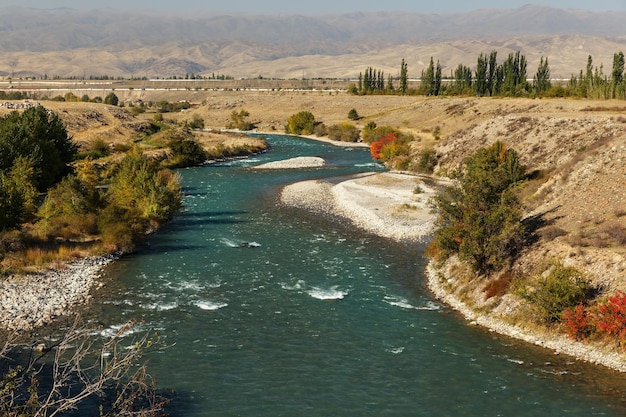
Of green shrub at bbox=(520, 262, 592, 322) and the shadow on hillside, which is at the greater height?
the shadow on hillside

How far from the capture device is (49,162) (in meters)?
67.4

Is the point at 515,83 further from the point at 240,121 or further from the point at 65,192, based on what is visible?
the point at 65,192

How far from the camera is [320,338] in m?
33.0

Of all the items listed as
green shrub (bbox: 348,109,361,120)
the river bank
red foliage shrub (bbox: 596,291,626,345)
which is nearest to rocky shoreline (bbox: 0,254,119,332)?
the river bank

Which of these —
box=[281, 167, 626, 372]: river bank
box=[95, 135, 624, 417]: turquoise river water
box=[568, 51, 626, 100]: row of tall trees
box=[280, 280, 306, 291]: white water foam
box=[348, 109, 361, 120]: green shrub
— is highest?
box=[568, 51, 626, 100]: row of tall trees

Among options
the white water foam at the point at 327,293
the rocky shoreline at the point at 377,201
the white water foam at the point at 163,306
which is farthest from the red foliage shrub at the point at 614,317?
the white water foam at the point at 163,306

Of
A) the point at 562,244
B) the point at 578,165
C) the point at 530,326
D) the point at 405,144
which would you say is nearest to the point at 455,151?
the point at 405,144

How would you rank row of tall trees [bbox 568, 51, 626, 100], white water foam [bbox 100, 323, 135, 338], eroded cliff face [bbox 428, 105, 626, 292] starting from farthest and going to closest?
row of tall trees [bbox 568, 51, 626, 100]
eroded cliff face [bbox 428, 105, 626, 292]
white water foam [bbox 100, 323, 135, 338]

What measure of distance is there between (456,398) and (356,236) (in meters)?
26.8

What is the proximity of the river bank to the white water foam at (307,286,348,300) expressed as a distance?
6234mm

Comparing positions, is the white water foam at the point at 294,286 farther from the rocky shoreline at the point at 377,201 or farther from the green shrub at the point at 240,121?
the green shrub at the point at 240,121

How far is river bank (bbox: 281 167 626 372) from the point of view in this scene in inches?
1248

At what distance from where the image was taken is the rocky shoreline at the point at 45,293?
34.6 meters

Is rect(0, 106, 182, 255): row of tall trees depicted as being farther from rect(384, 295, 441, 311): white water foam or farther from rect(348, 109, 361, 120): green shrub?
rect(348, 109, 361, 120): green shrub
